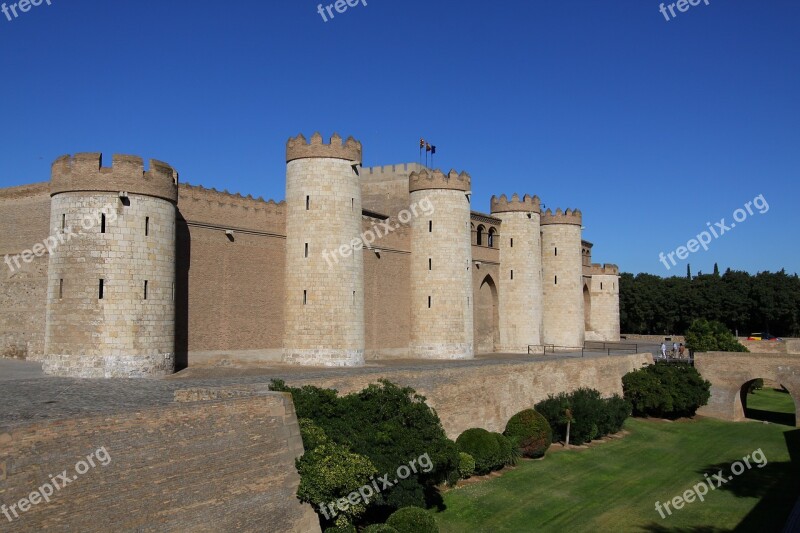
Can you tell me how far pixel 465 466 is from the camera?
22.5m

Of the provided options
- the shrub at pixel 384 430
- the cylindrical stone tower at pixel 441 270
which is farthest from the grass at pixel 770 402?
the shrub at pixel 384 430

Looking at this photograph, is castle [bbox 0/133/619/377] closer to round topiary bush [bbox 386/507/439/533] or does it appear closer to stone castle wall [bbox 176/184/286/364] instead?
stone castle wall [bbox 176/184/286/364]

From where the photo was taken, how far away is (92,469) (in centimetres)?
1159

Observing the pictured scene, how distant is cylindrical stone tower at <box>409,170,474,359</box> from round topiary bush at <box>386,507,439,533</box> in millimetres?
16611

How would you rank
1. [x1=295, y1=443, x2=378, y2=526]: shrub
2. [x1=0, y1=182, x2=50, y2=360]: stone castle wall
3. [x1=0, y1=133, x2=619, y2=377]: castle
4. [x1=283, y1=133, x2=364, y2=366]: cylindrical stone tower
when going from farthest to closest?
1. [x1=283, y1=133, x2=364, y2=366]: cylindrical stone tower
2. [x1=0, y1=182, x2=50, y2=360]: stone castle wall
3. [x1=0, y1=133, x2=619, y2=377]: castle
4. [x1=295, y1=443, x2=378, y2=526]: shrub

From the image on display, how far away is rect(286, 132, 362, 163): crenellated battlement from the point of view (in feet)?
90.7

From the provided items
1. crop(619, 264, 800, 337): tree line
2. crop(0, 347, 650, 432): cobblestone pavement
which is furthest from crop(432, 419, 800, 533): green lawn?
crop(619, 264, 800, 337): tree line

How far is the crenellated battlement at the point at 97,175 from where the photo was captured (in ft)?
68.8

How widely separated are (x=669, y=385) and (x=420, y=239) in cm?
1429

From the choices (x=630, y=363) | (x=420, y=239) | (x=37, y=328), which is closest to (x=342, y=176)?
(x=420, y=239)

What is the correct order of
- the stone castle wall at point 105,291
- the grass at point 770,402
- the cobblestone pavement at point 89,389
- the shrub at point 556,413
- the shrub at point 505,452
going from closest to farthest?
the cobblestone pavement at point 89,389, the stone castle wall at point 105,291, the shrub at point 505,452, the shrub at point 556,413, the grass at point 770,402

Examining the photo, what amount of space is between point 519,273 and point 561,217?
6.40 m

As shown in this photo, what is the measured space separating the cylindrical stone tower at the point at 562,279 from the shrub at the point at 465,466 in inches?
826

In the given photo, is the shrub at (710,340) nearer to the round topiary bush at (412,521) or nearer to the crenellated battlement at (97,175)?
the round topiary bush at (412,521)
